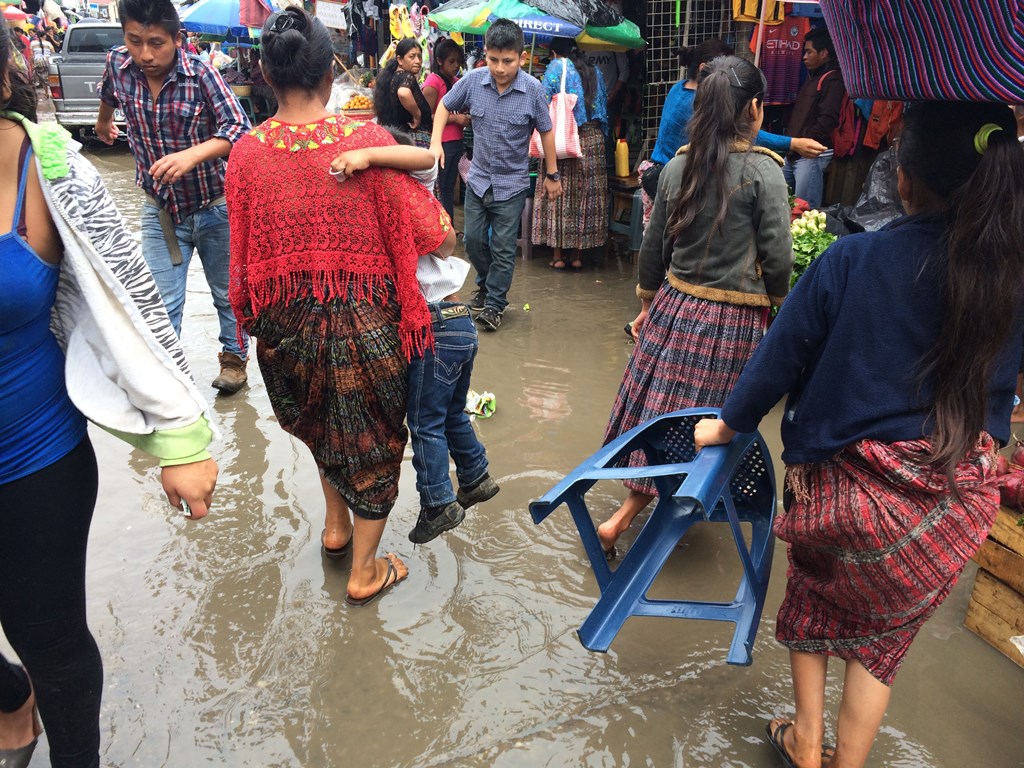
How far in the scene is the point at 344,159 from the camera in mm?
2277

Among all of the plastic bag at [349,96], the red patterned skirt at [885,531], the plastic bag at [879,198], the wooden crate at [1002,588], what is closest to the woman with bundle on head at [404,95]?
the plastic bag at [349,96]

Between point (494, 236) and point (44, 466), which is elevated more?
point (44, 466)

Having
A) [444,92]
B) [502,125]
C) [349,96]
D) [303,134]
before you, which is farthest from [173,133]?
[349,96]

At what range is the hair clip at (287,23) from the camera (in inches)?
93.2

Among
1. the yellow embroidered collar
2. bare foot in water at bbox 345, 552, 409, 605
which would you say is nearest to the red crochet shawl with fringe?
the yellow embroidered collar

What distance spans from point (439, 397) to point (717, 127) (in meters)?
1.34

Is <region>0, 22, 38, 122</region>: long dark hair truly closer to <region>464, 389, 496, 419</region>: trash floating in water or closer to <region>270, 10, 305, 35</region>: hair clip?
<region>270, 10, 305, 35</region>: hair clip

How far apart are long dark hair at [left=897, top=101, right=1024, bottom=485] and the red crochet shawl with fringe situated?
4.52 feet

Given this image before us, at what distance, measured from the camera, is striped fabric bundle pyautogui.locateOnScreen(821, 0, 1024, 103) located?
4.47 feet

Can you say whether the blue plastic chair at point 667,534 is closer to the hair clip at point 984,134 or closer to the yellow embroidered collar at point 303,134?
the hair clip at point 984,134

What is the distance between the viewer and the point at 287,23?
2.38 meters

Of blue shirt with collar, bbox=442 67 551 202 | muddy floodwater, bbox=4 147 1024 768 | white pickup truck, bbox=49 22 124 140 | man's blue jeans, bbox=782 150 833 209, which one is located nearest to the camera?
muddy floodwater, bbox=4 147 1024 768

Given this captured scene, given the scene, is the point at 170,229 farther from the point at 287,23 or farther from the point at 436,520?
the point at 436,520

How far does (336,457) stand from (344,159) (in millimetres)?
953
